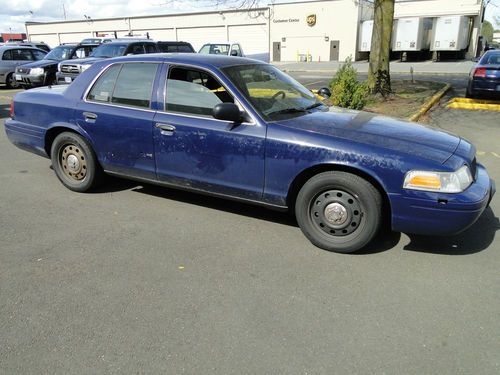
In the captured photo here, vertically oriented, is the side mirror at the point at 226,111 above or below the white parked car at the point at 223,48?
below

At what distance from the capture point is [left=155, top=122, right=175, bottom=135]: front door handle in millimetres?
4371

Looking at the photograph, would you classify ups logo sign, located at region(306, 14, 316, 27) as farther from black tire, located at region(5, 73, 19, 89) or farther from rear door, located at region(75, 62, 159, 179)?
rear door, located at region(75, 62, 159, 179)

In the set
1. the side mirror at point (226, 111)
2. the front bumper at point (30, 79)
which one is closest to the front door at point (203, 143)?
the side mirror at point (226, 111)

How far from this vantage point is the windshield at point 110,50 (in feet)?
46.3

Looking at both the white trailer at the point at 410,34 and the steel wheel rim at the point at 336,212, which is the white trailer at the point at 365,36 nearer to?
the white trailer at the point at 410,34

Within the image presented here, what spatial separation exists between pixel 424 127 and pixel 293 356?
287cm

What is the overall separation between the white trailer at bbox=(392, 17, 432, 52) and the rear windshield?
2157 centimetres

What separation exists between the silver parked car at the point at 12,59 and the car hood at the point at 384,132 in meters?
15.4

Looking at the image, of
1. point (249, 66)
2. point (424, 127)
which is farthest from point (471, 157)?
point (249, 66)

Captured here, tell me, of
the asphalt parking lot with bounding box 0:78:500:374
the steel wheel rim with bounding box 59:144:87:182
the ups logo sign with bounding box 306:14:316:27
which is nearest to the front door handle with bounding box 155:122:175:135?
the asphalt parking lot with bounding box 0:78:500:374

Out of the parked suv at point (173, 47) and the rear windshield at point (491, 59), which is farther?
the parked suv at point (173, 47)

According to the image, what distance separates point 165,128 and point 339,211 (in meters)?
1.90

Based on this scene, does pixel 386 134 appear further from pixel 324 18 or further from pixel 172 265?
pixel 324 18

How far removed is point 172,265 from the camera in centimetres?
365
